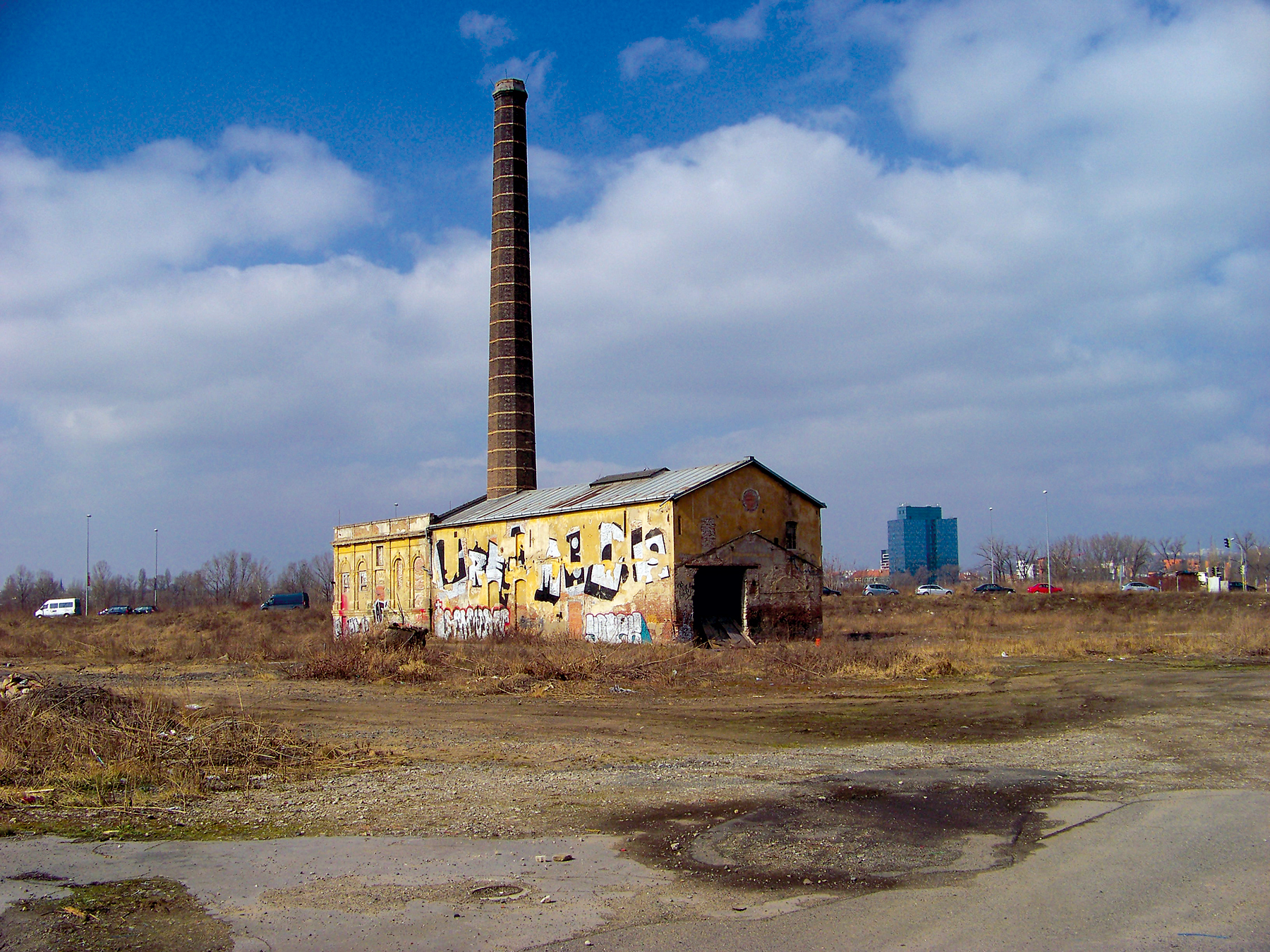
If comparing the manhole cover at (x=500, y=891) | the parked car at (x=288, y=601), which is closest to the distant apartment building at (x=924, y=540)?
the parked car at (x=288, y=601)

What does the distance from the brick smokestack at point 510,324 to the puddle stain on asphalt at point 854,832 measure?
3191 centimetres

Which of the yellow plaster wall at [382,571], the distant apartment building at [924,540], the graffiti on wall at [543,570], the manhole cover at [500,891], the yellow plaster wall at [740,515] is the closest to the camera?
the manhole cover at [500,891]

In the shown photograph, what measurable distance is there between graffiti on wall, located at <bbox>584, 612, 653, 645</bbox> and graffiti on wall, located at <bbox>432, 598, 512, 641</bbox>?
12.4 ft

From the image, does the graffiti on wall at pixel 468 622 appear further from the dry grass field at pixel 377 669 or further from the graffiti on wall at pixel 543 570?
the dry grass field at pixel 377 669

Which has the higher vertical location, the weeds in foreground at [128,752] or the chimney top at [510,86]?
the chimney top at [510,86]

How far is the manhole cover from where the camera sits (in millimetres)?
5219

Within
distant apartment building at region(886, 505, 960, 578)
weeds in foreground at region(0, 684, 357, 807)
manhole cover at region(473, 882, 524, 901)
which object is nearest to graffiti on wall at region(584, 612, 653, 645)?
weeds in foreground at region(0, 684, 357, 807)

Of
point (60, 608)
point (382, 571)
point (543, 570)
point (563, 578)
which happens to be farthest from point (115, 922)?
point (60, 608)

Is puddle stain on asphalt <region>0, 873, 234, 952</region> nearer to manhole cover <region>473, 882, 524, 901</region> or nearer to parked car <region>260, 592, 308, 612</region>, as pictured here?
manhole cover <region>473, 882, 524, 901</region>

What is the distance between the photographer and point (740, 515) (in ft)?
90.5

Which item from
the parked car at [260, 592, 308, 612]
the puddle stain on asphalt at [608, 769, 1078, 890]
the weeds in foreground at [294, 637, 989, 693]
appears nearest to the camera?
the puddle stain on asphalt at [608, 769, 1078, 890]

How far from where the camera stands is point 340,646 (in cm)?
2100

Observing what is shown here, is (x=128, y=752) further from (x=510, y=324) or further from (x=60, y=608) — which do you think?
(x=60, y=608)

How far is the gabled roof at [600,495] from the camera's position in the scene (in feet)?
88.8
